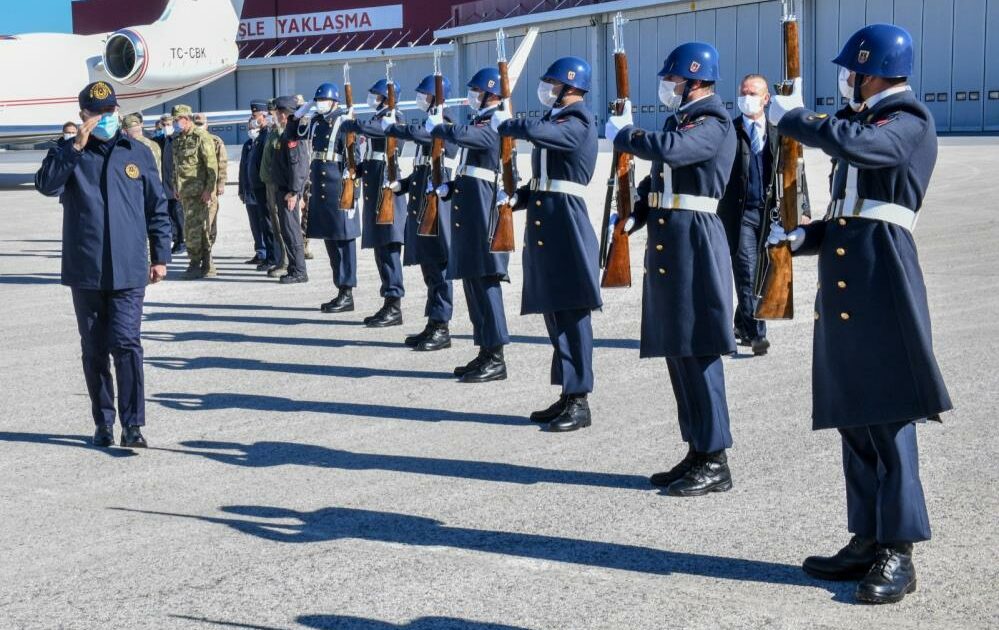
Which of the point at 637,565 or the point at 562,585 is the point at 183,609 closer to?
the point at 562,585

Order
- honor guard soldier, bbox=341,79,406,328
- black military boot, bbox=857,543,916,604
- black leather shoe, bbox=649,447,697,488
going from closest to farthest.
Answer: black military boot, bbox=857,543,916,604, black leather shoe, bbox=649,447,697,488, honor guard soldier, bbox=341,79,406,328

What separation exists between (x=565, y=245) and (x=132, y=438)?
2.51m

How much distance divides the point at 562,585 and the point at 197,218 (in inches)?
393

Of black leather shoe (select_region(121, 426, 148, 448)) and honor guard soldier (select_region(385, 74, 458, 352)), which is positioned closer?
black leather shoe (select_region(121, 426, 148, 448))

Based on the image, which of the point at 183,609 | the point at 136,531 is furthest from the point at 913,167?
the point at 136,531

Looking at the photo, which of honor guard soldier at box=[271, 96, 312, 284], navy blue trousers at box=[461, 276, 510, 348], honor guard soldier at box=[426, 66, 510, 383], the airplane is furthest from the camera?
the airplane

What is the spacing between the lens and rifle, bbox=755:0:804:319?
4875mm

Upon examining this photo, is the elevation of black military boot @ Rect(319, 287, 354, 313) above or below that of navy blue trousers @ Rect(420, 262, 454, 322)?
below

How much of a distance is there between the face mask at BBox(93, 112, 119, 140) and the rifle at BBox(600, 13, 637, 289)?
102 inches

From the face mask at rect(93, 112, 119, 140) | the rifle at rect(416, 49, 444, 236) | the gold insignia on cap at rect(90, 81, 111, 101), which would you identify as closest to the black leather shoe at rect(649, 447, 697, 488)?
the face mask at rect(93, 112, 119, 140)

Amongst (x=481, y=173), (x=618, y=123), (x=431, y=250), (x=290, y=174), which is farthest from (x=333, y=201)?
(x=618, y=123)

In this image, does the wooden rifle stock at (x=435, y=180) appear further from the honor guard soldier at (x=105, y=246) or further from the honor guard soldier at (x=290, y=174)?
the honor guard soldier at (x=290, y=174)

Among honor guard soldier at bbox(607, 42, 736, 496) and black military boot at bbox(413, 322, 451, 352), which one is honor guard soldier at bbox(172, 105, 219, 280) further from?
honor guard soldier at bbox(607, 42, 736, 496)

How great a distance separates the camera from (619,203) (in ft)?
20.6
